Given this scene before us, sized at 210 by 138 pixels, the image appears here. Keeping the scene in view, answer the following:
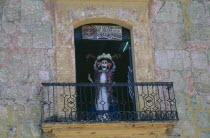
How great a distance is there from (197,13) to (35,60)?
132 inches

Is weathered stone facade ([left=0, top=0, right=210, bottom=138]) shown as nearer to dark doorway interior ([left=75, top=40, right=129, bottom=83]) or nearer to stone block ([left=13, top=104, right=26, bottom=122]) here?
stone block ([left=13, top=104, right=26, bottom=122])

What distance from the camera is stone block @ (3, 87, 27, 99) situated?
10586 millimetres

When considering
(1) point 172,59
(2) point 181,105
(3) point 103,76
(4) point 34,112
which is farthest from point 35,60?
(2) point 181,105

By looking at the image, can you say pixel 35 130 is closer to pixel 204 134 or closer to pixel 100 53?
pixel 100 53

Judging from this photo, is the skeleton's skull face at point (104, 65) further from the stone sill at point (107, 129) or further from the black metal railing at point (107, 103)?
the stone sill at point (107, 129)

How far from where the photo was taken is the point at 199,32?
11.6m

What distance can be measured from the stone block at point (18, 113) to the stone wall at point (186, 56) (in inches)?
102

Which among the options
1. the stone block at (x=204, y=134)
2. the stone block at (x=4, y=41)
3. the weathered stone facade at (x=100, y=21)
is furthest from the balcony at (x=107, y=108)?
the stone block at (x=4, y=41)

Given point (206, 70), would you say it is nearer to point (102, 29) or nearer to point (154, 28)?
point (154, 28)

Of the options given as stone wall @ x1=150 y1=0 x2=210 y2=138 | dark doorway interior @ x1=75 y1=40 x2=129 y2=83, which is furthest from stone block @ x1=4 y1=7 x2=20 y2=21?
stone wall @ x1=150 y1=0 x2=210 y2=138

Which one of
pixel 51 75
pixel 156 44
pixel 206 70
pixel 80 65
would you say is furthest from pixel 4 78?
pixel 206 70

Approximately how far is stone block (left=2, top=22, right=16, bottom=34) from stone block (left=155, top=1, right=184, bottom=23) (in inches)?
109

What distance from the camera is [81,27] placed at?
458 inches

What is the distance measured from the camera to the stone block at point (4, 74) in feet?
35.1
